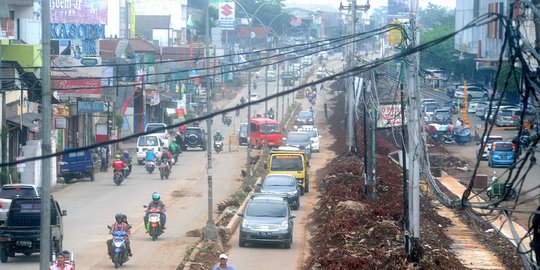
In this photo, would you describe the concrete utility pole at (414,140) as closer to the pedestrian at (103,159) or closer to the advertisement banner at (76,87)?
the advertisement banner at (76,87)

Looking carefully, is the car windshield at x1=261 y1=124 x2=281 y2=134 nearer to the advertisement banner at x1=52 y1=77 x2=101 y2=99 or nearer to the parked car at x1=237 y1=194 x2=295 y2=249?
the advertisement banner at x1=52 y1=77 x2=101 y2=99

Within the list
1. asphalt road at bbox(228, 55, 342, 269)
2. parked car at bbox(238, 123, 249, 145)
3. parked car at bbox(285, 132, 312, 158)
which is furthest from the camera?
parked car at bbox(238, 123, 249, 145)

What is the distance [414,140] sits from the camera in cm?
2309

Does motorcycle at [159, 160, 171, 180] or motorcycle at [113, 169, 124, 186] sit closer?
motorcycle at [113, 169, 124, 186]

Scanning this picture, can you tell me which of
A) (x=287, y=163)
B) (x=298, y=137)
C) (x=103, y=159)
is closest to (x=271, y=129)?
(x=298, y=137)

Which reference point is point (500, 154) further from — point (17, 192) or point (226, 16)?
point (226, 16)

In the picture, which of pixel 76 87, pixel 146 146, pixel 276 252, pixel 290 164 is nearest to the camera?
pixel 276 252

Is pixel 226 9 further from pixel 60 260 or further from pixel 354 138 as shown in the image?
pixel 60 260

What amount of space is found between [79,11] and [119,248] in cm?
4274

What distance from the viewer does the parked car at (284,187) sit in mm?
38406

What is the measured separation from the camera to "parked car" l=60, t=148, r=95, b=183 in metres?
46.9

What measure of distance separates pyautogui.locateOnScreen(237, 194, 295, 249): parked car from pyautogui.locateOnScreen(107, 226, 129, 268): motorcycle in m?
5.63

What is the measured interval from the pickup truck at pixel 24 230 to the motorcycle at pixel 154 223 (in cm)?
427

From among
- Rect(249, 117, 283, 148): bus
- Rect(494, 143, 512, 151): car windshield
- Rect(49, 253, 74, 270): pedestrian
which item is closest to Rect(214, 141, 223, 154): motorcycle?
Rect(249, 117, 283, 148): bus
